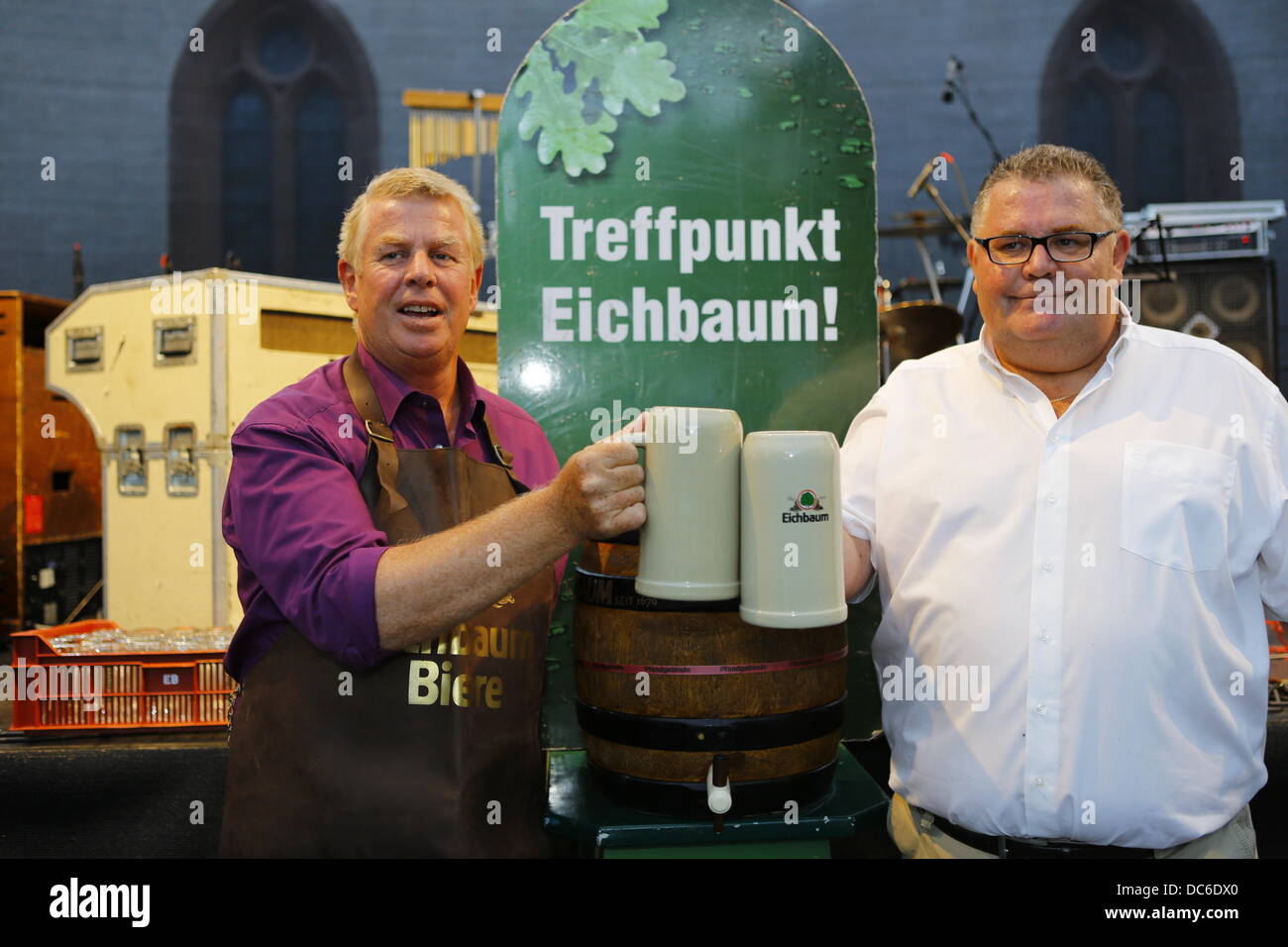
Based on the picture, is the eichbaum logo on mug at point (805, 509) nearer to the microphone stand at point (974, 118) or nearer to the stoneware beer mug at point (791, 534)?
the stoneware beer mug at point (791, 534)

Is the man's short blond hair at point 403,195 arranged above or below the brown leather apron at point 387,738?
A: above

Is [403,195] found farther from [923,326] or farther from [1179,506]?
[923,326]

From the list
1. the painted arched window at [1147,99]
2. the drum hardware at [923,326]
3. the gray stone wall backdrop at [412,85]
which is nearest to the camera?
the drum hardware at [923,326]

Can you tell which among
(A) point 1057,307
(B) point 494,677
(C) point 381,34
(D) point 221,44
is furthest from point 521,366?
(D) point 221,44

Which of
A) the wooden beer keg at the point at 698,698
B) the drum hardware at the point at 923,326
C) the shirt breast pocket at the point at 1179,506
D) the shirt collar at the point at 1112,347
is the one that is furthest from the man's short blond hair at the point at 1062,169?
the drum hardware at the point at 923,326

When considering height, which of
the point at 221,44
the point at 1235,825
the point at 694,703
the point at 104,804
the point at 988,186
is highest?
the point at 221,44

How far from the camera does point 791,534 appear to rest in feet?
3.97

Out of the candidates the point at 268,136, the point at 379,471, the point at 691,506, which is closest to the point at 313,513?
the point at 379,471

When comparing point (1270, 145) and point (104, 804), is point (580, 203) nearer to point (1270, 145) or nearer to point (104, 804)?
point (104, 804)

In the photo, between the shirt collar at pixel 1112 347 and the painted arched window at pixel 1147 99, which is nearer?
the shirt collar at pixel 1112 347

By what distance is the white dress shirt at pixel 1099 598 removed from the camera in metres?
1.39

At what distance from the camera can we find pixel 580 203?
6.11ft

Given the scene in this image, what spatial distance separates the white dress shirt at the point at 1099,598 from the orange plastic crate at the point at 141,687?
5.16 feet
